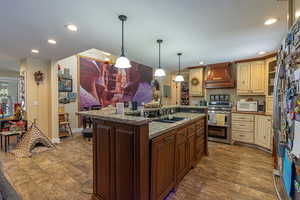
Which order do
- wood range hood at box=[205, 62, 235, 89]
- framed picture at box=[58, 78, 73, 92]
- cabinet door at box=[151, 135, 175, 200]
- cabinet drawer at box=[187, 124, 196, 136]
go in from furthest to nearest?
framed picture at box=[58, 78, 73, 92]
wood range hood at box=[205, 62, 235, 89]
cabinet drawer at box=[187, 124, 196, 136]
cabinet door at box=[151, 135, 175, 200]

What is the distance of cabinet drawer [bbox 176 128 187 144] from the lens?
1996 mm

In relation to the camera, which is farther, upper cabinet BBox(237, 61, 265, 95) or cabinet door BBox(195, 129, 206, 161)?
upper cabinet BBox(237, 61, 265, 95)

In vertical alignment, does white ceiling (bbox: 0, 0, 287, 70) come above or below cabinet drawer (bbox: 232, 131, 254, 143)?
above

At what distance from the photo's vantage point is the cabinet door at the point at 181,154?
2.01 metres

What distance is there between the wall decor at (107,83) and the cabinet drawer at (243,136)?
4266 millimetres

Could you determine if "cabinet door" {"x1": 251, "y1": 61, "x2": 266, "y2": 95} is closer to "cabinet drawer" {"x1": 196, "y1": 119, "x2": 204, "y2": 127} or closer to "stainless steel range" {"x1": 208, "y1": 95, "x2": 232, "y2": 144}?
"stainless steel range" {"x1": 208, "y1": 95, "x2": 232, "y2": 144}

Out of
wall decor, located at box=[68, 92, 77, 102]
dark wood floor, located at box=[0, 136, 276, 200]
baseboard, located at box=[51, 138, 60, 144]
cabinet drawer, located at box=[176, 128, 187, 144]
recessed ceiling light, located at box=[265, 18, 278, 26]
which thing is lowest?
dark wood floor, located at box=[0, 136, 276, 200]

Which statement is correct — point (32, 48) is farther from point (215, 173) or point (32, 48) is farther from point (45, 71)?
point (215, 173)

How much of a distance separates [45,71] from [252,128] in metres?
5.81

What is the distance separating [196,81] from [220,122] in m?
1.65

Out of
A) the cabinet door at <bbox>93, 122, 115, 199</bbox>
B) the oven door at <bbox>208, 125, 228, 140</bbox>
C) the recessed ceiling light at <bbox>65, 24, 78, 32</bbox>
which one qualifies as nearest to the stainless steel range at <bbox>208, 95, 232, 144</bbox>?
the oven door at <bbox>208, 125, 228, 140</bbox>

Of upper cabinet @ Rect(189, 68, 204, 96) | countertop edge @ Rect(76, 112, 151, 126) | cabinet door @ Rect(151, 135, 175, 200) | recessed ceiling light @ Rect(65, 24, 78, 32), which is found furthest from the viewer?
upper cabinet @ Rect(189, 68, 204, 96)

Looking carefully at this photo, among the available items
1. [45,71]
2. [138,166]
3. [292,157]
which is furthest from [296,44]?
[45,71]

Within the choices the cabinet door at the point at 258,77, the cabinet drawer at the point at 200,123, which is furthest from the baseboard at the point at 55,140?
the cabinet door at the point at 258,77
